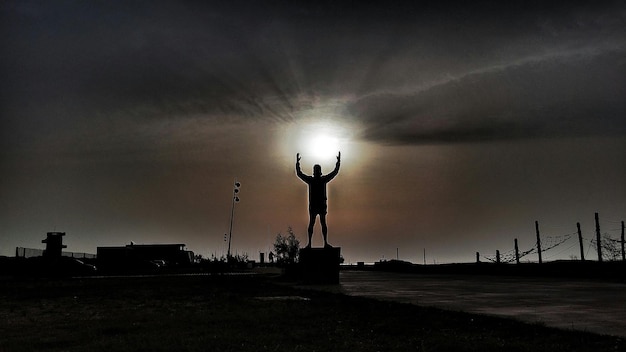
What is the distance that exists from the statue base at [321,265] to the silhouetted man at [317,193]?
0.61 m

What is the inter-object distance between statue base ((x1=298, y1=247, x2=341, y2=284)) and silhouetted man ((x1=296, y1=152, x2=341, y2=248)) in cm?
61

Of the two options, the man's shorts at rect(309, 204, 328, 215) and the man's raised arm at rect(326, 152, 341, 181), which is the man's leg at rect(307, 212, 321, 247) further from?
the man's raised arm at rect(326, 152, 341, 181)

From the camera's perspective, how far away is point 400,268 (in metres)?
56.1

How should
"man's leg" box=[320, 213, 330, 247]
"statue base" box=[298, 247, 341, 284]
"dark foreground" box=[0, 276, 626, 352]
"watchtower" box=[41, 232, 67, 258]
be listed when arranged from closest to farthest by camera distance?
"dark foreground" box=[0, 276, 626, 352] → "statue base" box=[298, 247, 341, 284] → "man's leg" box=[320, 213, 330, 247] → "watchtower" box=[41, 232, 67, 258]

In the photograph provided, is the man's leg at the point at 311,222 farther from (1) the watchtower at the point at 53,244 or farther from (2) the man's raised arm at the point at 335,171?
(1) the watchtower at the point at 53,244

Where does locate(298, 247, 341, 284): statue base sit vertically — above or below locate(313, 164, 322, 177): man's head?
below

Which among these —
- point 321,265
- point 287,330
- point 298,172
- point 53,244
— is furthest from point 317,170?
point 53,244

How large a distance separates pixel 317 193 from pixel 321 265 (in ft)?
8.94

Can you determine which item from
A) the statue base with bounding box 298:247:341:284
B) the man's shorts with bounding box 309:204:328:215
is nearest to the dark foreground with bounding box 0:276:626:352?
the statue base with bounding box 298:247:341:284

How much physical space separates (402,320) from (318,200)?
41.1ft

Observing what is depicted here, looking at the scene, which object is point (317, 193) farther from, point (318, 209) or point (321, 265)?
point (321, 265)

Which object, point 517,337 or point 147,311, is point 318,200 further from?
point 517,337

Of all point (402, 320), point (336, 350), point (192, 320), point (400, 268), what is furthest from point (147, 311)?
point (400, 268)

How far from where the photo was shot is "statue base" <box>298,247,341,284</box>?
1972 cm
